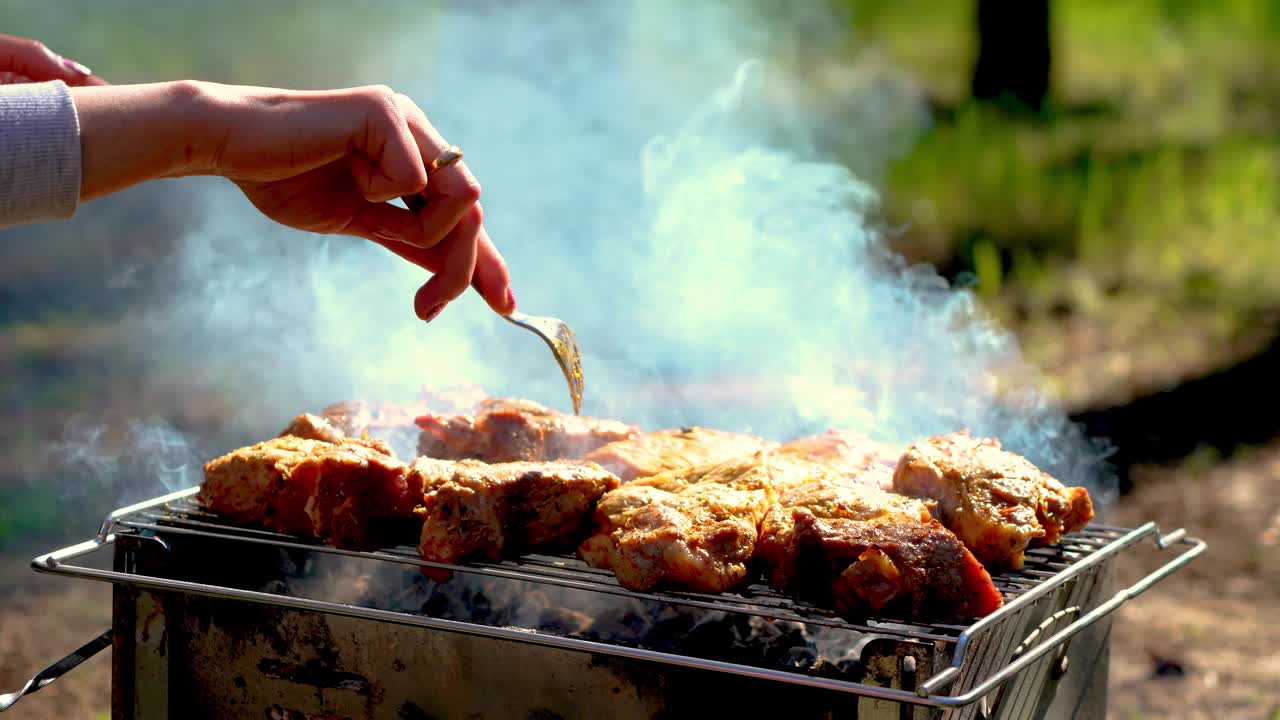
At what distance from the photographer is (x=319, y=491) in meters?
2.84

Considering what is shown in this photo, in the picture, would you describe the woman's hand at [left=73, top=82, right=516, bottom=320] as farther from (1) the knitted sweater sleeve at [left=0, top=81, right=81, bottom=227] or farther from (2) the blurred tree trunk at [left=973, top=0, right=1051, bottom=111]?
(2) the blurred tree trunk at [left=973, top=0, right=1051, bottom=111]

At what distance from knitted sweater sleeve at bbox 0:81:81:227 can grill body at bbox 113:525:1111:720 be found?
3.30 ft

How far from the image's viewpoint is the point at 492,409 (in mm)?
3498

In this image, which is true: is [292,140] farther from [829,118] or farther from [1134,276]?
[1134,276]

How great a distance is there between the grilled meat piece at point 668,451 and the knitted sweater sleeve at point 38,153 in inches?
64.1

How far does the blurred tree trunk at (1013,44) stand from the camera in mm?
10156

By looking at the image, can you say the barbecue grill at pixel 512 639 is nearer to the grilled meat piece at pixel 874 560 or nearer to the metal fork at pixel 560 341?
the grilled meat piece at pixel 874 560

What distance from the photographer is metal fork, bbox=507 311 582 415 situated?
3.11m

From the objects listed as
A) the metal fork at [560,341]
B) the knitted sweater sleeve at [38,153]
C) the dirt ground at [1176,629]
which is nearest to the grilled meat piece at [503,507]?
the metal fork at [560,341]

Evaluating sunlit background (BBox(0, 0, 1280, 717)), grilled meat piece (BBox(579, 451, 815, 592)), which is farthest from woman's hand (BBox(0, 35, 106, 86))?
grilled meat piece (BBox(579, 451, 815, 592))

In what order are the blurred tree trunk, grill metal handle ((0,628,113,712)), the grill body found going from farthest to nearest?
1. the blurred tree trunk
2. grill metal handle ((0,628,113,712))
3. the grill body

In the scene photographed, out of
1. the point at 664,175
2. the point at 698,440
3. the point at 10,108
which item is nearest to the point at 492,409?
the point at 698,440

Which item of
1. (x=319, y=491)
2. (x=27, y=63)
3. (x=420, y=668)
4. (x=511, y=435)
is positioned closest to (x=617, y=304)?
(x=511, y=435)

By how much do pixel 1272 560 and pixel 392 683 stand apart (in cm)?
554
